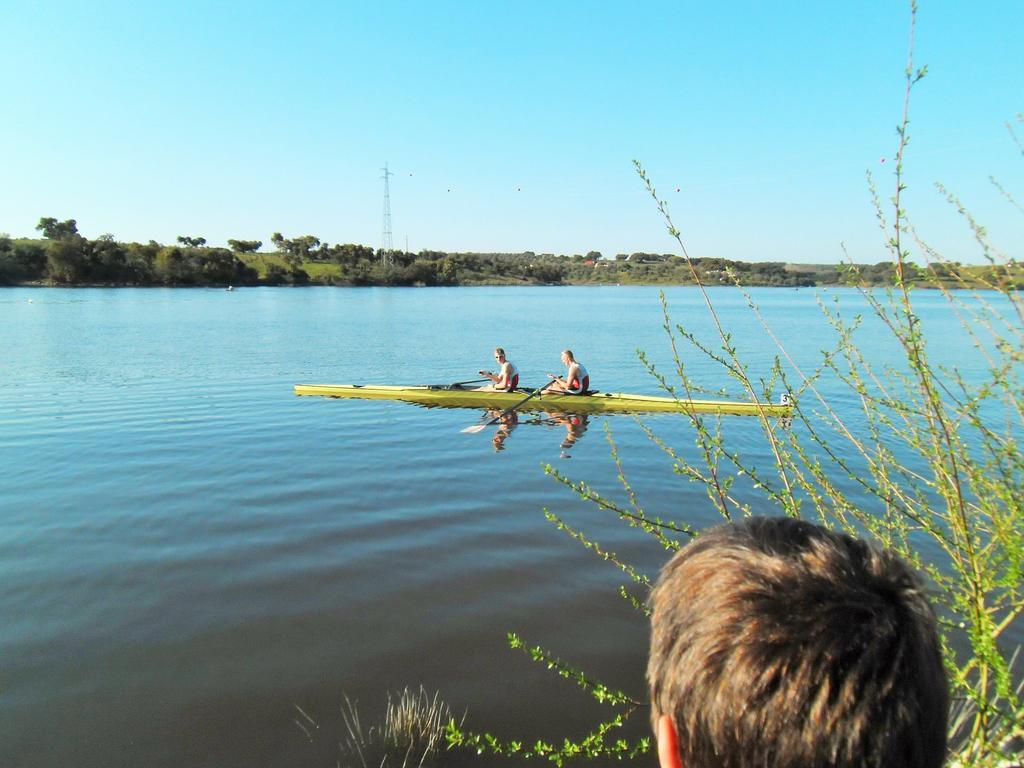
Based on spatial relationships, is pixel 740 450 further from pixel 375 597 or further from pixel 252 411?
pixel 252 411

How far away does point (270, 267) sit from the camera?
344 feet

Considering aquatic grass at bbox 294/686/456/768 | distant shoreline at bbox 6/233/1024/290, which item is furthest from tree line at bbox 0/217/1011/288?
aquatic grass at bbox 294/686/456/768

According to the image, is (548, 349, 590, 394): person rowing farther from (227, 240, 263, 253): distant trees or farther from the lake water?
(227, 240, 263, 253): distant trees

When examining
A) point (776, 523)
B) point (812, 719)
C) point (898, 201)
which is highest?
point (898, 201)

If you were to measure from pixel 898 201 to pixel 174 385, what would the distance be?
20.2 metres

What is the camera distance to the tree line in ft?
264

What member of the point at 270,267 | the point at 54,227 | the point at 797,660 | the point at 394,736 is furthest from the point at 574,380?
the point at 54,227

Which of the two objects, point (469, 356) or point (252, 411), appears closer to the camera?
point (252, 411)

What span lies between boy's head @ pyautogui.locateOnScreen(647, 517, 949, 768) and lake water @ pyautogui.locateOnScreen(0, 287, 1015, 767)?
14.2 ft

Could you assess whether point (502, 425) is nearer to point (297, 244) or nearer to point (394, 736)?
point (394, 736)

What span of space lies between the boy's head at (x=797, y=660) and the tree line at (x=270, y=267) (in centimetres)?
4209

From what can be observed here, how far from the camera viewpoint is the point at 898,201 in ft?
9.36

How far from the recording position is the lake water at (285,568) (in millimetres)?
5184

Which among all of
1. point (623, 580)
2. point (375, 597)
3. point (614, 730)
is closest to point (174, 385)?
point (375, 597)
